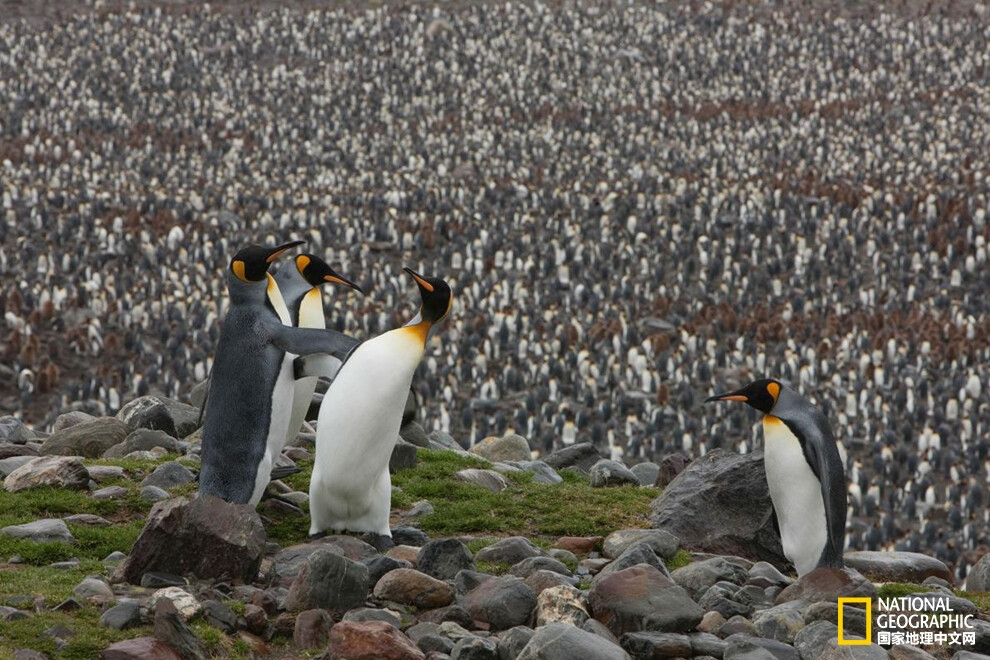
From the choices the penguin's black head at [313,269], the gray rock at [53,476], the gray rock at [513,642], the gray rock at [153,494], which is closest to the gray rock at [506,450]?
the penguin's black head at [313,269]

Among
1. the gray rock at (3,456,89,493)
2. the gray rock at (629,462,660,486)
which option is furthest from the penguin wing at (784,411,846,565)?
the gray rock at (3,456,89,493)

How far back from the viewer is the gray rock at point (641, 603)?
5059 millimetres

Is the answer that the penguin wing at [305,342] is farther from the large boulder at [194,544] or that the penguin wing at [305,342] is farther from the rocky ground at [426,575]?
the large boulder at [194,544]

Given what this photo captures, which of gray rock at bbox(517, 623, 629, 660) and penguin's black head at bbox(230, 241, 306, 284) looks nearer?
gray rock at bbox(517, 623, 629, 660)

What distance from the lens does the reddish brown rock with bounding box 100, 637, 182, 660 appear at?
420cm

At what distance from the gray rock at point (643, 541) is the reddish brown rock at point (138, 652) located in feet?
9.51

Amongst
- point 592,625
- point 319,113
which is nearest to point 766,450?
point 592,625

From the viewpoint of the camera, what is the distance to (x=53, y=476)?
6.90 metres

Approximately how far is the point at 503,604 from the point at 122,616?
5.21 ft

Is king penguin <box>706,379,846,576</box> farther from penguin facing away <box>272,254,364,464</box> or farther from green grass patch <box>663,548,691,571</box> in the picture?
penguin facing away <box>272,254,364,464</box>

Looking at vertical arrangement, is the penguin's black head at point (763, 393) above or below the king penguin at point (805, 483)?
above

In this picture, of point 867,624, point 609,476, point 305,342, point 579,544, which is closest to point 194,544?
point 305,342

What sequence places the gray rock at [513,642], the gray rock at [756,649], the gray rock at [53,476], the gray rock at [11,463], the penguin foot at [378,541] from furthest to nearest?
1. the gray rock at [11,463]
2. the gray rock at [53,476]
3. the penguin foot at [378,541]
4. the gray rock at [756,649]
5. the gray rock at [513,642]

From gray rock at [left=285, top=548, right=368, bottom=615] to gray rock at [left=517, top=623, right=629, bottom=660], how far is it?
2.86 feet
